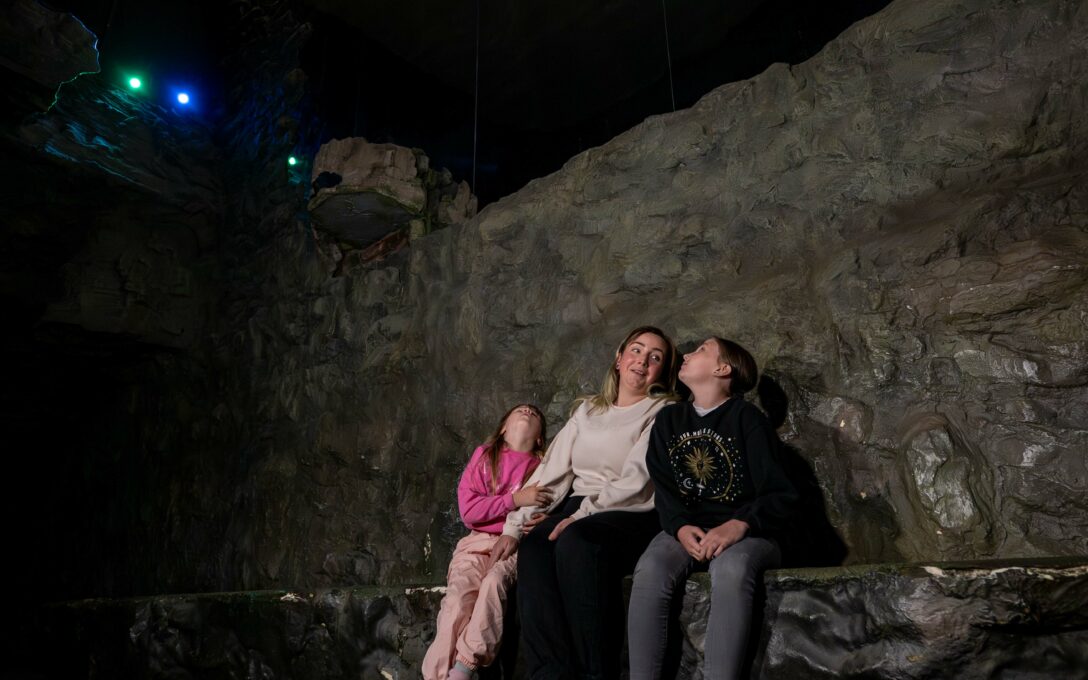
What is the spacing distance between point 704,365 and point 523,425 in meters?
0.82

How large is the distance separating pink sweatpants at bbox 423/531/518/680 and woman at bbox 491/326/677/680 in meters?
0.10

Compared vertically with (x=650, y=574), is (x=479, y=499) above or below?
above

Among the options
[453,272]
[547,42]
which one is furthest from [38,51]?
[547,42]

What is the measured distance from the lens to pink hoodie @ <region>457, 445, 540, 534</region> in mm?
2539

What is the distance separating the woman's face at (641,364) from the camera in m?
2.52

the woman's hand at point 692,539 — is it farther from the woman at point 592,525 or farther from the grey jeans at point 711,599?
the woman at point 592,525

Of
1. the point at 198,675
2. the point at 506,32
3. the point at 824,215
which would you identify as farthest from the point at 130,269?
the point at 824,215

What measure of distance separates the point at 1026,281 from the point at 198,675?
3.58m

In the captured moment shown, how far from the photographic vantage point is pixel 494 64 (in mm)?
6402

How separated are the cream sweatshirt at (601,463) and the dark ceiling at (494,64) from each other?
3949 millimetres

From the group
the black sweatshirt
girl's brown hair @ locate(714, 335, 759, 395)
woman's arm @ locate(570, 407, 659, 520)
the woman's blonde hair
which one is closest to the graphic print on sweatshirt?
the black sweatshirt

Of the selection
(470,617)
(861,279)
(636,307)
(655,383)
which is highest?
(636,307)

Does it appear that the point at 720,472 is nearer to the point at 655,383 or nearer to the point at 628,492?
the point at 628,492

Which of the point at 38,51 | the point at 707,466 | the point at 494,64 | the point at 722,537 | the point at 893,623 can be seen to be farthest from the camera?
the point at 494,64
